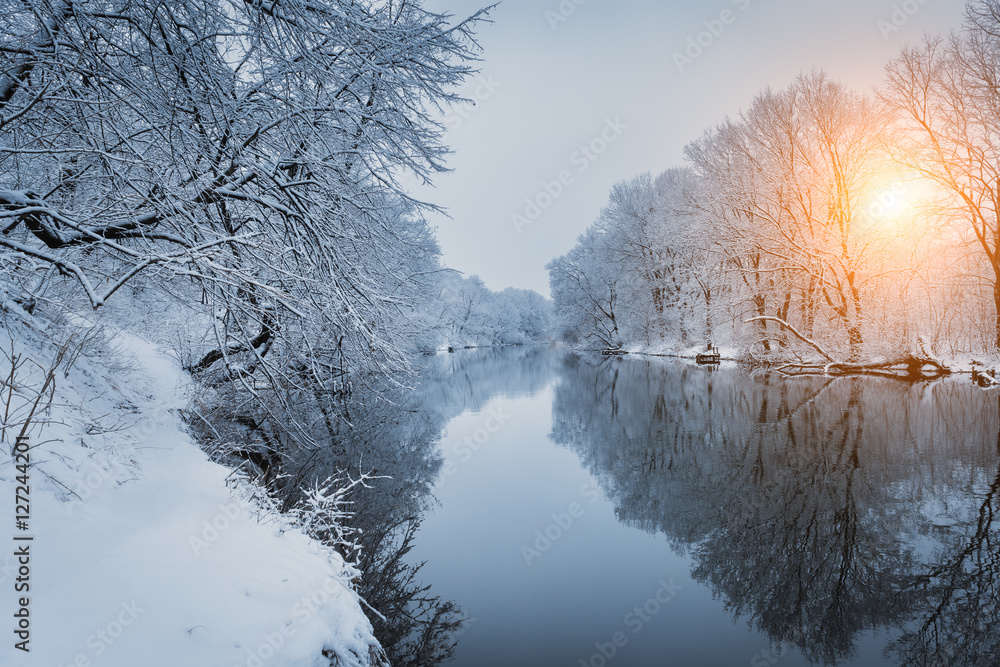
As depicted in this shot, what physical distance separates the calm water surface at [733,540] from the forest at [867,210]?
6244mm

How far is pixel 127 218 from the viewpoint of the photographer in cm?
323

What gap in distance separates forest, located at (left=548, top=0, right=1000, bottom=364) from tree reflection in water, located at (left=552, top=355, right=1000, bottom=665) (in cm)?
472

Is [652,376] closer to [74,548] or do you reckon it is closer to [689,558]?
[689,558]

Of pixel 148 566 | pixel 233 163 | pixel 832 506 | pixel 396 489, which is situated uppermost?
pixel 233 163

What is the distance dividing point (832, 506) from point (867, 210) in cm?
1641

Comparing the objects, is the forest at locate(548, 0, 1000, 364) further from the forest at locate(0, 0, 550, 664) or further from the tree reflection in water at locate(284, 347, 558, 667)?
the forest at locate(0, 0, 550, 664)

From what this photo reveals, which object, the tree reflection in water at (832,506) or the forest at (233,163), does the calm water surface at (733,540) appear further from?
the forest at (233,163)

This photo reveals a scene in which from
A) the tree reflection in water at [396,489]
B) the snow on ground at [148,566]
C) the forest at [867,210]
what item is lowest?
the tree reflection in water at [396,489]

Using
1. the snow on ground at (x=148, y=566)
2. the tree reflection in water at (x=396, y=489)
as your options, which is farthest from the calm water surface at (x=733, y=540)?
the snow on ground at (x=148, y=566)

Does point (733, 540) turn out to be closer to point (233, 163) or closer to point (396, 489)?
point (396, 489)

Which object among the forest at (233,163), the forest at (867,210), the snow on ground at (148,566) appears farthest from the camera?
the forest at (867,210)

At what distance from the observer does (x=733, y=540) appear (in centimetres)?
488

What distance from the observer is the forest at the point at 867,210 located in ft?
45.9

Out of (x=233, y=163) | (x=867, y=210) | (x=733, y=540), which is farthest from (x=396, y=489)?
(x=867, y=210)
